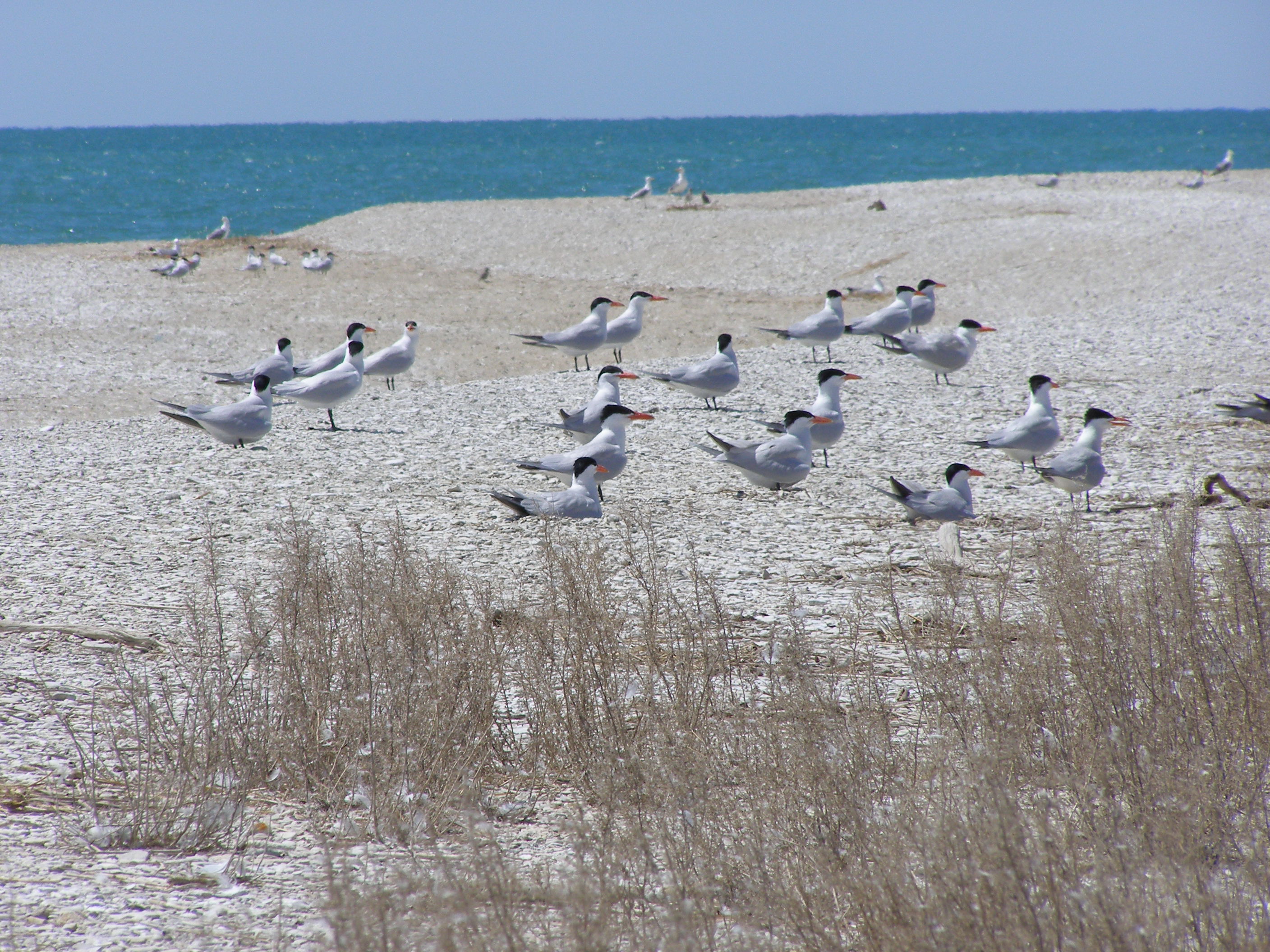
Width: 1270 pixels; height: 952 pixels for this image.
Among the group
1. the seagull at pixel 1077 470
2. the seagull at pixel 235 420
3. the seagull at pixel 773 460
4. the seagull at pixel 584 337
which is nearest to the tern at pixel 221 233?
the seagull at pixel 584 337

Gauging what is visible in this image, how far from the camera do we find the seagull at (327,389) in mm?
10812

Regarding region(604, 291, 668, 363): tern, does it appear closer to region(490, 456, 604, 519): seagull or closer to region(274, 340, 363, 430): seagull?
region(274, 340, 363, 430): seagull

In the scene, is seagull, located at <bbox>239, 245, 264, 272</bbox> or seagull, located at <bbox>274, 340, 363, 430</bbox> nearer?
seagull, located at <bbox>274, 340, 363, 430</bbox>

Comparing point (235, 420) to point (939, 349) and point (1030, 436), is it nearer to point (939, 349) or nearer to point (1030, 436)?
point (1030, 436)

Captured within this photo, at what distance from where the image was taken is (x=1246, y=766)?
3502 mm

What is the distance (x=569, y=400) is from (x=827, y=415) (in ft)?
12.0

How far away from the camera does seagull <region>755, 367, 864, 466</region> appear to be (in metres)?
8.93

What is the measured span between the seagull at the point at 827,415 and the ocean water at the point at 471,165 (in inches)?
1083

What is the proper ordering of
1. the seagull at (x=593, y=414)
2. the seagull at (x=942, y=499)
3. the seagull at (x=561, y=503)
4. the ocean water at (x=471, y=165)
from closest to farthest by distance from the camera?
the seagull at (x=942, y=499)
the seagull at (x=561, y=503)
the seagull at (x=593, y=414)
the ocean water at (x=471, y=165)

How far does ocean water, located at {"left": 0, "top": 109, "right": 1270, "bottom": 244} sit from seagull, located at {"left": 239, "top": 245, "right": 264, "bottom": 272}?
9608 millimetres

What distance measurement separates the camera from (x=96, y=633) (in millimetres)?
5270

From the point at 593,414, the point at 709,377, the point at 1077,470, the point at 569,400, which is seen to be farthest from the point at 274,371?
the point at 1077,470

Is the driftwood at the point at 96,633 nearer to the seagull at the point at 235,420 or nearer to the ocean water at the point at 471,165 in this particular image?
the seagull at the point at 235,420

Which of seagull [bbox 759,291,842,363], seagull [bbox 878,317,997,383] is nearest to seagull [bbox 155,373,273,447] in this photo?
seagull [bbox 759,291,842,363]
